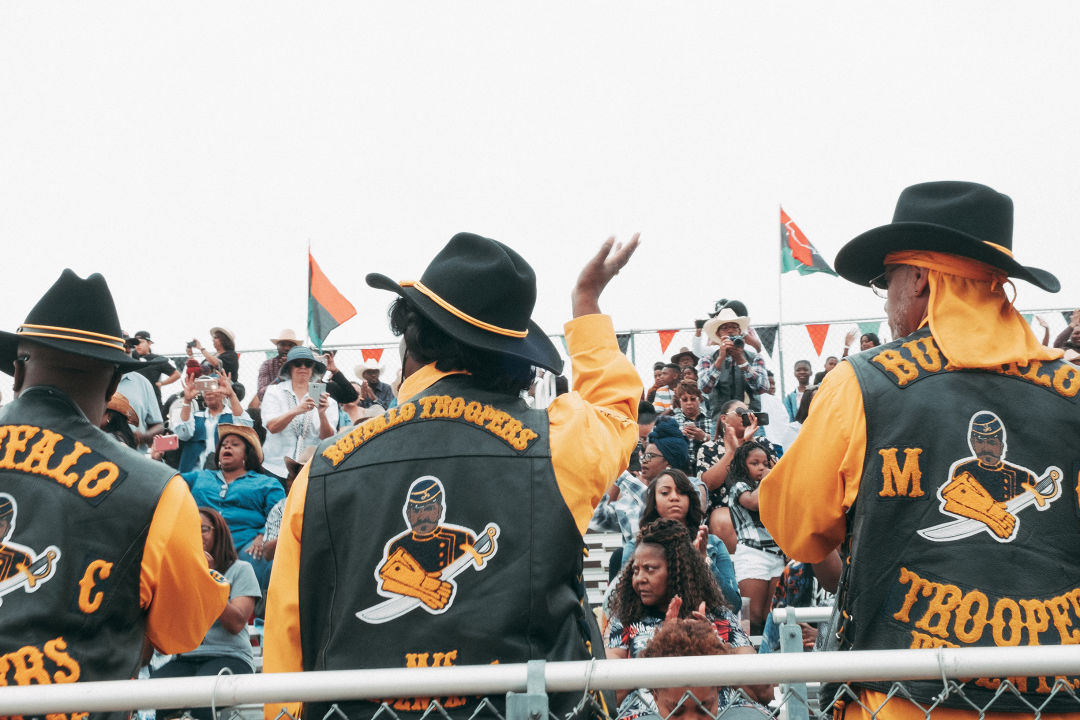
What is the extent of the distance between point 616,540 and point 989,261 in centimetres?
690

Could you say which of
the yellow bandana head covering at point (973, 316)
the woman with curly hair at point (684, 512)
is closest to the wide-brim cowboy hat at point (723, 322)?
the woman with curly hair at point (684, 512)

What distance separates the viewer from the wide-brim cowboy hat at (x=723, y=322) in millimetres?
11508

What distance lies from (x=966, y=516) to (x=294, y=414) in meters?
7.74

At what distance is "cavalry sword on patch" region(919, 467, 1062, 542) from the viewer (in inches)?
108

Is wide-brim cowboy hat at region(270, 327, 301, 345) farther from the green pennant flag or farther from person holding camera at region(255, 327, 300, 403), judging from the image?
the green pennant flag

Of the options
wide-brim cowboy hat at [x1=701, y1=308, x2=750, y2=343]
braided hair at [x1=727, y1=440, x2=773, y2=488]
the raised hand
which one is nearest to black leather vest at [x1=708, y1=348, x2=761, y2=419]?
wide-brim cowboy hat at [x1=701, y1=308, x2=750, y2=343]

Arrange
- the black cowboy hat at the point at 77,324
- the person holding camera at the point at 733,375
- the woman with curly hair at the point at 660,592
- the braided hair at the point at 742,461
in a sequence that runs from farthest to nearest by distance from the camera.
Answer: the person holding camera at the point at 733,375
the braided hair at the point at 742,461
the woman with curly hair at the point at 660,592
the black cowboy hat at the point at 77,324


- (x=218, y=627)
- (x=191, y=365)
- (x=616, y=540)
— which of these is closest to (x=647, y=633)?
(x=218, y=627)

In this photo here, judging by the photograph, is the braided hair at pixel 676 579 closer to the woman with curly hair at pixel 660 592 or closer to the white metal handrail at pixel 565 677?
the woman with curly hair at pixel 660 592

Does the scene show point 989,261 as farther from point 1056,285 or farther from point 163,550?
point 163,550

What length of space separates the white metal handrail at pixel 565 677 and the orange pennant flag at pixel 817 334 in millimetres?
11184

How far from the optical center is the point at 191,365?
473 inches

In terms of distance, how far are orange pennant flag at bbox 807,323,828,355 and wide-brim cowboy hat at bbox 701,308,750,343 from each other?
1.58 meters

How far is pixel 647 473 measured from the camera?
866cm
